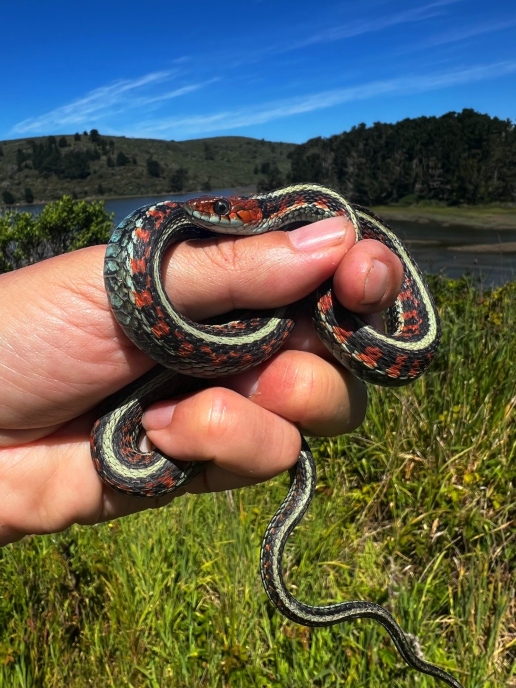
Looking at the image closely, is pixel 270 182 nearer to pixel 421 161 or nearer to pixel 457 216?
pixel 457 216

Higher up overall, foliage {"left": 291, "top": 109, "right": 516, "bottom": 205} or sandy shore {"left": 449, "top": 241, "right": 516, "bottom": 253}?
foliage {"left": 291, "top": 109, "right": 516, "bottom": 205}

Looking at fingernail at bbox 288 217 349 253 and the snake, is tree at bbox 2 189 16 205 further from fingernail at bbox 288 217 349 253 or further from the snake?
fingernail at bbox 288 217 349 253

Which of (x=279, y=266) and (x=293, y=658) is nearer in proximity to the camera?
(x=279, y=266)

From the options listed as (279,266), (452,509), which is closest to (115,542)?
(452,509)

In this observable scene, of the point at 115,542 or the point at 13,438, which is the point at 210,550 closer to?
the point at 115,542

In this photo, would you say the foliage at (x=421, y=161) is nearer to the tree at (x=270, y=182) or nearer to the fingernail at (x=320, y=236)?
the tree at (x=270, y=182)

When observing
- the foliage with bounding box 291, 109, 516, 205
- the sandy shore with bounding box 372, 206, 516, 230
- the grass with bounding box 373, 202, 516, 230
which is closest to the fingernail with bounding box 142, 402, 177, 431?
the sandy shore with bounding box 372, 206, 516, 230

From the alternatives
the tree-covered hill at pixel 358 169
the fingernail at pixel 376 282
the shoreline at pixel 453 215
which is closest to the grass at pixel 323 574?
the fingernail at pixel 376 282
